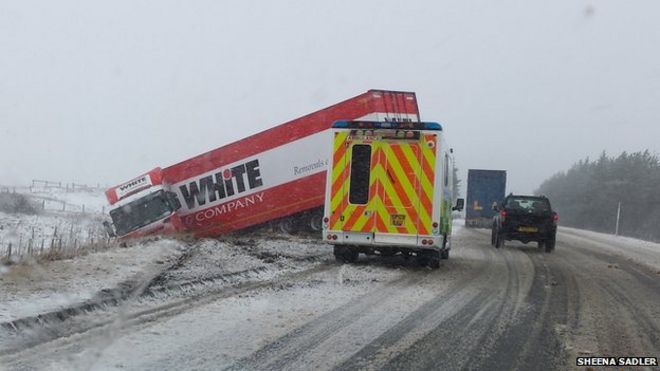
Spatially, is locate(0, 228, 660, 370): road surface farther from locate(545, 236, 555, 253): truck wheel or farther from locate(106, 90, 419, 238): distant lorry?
locate(106, 90, 419, 238): distant lorry

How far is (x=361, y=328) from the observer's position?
643 centimetres

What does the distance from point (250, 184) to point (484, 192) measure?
2029 cm

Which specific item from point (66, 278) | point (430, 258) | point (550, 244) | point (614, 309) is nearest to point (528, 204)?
point (550, 244)

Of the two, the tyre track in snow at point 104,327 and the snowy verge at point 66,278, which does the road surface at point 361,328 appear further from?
the snowy verge at point 66,278

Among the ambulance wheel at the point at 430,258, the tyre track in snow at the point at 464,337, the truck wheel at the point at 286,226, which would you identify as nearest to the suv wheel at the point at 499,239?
the truck wheel at the point at 286,226

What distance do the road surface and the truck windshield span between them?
375 inches

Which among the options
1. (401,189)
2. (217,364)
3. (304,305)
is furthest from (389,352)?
(401,189)


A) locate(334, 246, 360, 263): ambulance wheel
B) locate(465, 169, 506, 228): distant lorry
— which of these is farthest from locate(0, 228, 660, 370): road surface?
locate(465, 169, 506, 228): distant lorry

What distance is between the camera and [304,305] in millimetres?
7590

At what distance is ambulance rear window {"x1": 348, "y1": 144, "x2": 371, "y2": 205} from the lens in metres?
11.5

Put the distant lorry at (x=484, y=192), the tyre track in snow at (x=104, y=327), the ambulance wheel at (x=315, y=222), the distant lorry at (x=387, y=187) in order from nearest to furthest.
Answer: the tyre track in snow at (x=104, y=327) < the distant lorry at (x=387, y=187) < the ambulance wheel at (x=315, y=222) < the distant lorry at (x=484, y=192)

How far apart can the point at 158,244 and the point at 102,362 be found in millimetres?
7583

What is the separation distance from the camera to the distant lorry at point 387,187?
11.2m

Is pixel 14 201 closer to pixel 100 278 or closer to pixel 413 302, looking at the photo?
pixel 100 278
